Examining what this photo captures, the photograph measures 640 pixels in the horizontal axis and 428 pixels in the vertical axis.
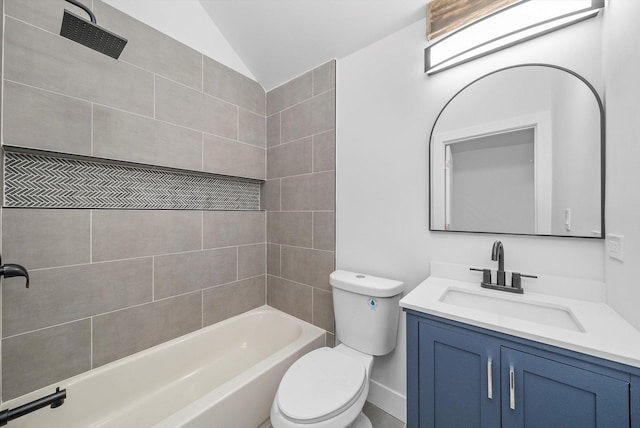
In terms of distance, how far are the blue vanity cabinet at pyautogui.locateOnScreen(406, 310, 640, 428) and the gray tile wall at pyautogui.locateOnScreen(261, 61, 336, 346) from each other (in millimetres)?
910

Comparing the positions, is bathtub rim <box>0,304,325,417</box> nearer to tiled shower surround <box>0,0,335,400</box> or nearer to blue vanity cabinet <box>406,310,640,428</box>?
tiled shower surround <box>0,0,335,400</box>

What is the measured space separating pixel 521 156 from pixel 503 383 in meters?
0.97

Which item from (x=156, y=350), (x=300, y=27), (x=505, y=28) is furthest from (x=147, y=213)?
(x=505, y=28)

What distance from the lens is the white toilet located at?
1042 millimetres

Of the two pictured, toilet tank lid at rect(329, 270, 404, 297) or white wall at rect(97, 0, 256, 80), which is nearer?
toilet tank lid at rect(329, 270, 404, 297)

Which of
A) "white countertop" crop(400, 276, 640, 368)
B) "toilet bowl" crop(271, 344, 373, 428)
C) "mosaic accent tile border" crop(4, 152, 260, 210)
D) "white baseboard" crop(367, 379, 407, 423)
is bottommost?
"white baseboard" crop(367, 379, 407, 423)

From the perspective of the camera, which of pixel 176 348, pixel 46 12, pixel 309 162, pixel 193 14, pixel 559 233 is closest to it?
pixel 559 233

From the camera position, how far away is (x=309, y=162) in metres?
1.98

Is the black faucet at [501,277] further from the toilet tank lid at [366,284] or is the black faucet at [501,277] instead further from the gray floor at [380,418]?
the gray floor at [380,418]

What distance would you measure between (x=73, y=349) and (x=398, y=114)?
2245 mm

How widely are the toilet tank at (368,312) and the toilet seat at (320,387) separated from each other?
153mm

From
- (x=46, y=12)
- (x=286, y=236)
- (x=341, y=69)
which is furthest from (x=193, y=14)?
(x=286, y=236)

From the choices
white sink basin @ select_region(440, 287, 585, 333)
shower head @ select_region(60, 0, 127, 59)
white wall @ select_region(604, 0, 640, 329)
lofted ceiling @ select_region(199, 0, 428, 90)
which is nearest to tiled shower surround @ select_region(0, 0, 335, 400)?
lofted ceiling @ select_region(199, 0, 428, 90)

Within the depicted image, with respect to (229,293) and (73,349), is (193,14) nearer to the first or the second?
(229,293)
